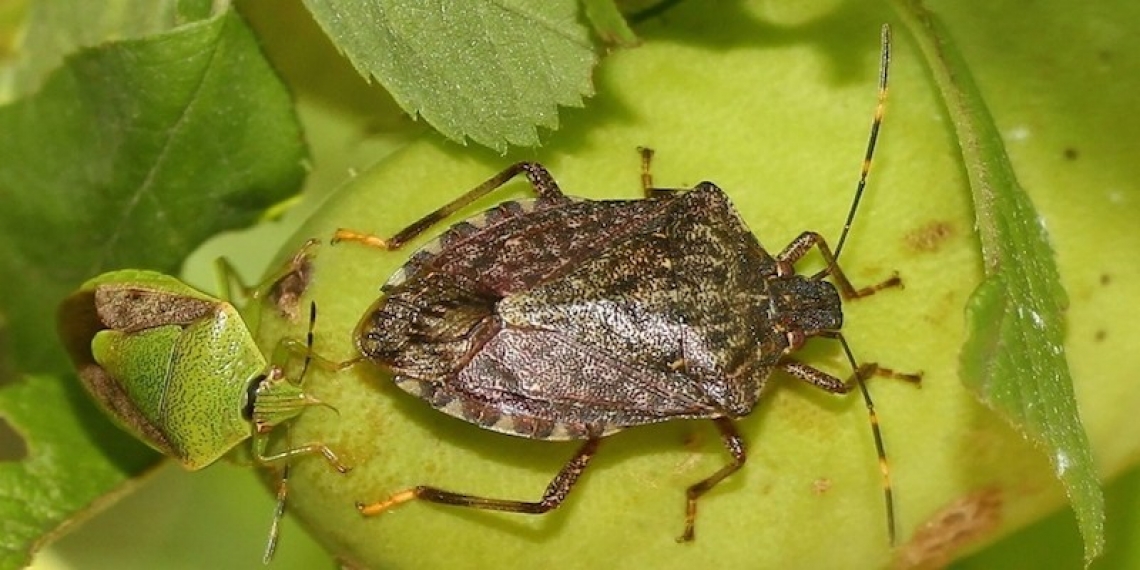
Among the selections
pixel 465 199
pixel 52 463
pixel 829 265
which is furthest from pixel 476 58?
pixel 52 463

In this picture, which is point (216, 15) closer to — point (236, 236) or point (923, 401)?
point (236, 236)

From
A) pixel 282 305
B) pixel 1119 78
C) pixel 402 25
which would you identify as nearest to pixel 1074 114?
pixel 1119 78

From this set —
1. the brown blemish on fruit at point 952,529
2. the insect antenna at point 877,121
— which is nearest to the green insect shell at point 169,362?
the insect antenna at point 877,121

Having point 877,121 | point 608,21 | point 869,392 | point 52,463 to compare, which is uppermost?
point 608,21

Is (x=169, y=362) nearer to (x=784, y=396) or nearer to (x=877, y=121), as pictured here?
(x=784, y=396)

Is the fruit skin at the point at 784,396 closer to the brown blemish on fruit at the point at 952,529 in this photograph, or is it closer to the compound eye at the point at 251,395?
the brown blemish on fruit at the point at 952,529
